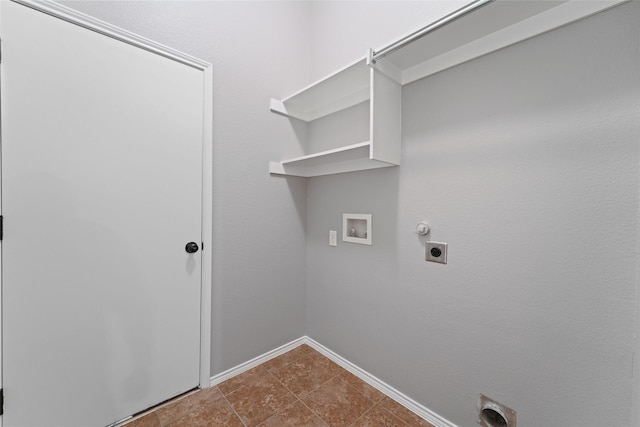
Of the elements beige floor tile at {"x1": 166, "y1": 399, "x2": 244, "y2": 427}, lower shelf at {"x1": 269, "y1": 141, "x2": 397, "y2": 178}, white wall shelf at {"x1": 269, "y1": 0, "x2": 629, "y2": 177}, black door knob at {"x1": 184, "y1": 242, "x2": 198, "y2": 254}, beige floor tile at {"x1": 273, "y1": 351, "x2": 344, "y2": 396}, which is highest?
white wall shelf at {"x1": 269, "y1": 0, "x2": 629, "y2": 177}

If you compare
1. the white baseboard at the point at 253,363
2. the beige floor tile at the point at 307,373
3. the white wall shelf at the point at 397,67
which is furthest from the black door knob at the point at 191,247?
the beige floor tile at the point at 307,373

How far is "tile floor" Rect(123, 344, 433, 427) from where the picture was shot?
4.42 ft

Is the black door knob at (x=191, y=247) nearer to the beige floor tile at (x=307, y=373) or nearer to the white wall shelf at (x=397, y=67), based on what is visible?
the white wall shelf at (x=397, y=67)

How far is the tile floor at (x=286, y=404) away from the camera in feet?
4.42

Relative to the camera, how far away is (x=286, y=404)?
1.46 meters

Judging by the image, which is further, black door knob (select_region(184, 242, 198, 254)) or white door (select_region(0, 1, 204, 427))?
black door knob (select_region(184, 242, 198, 254))

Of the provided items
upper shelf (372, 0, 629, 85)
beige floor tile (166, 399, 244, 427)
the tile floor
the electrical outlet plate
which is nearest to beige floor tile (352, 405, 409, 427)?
the tile floor

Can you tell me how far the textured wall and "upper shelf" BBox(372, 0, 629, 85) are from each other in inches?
36.6

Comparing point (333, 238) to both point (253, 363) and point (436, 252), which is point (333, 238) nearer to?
point (436, 252)

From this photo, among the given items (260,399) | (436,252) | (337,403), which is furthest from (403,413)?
(436,252)

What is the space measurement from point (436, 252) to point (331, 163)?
944 millimetres

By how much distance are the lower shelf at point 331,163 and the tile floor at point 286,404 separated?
57.2 inches

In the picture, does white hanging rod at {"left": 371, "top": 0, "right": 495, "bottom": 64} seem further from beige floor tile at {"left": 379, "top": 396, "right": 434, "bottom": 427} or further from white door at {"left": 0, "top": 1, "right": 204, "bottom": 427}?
beige floor tile at {"left": 379, "top": 396, "right": 434, "bottom": 427}

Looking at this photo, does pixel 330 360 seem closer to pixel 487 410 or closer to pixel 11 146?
pixel 487 410
